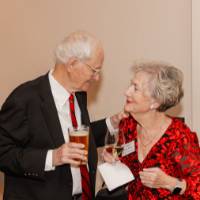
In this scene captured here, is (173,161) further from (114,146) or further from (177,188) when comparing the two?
(114,146)

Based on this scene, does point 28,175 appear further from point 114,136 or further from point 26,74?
point 26,74

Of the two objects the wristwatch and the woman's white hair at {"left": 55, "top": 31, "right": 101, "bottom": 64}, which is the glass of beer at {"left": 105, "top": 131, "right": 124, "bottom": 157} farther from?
the woman's white hair at {"left": 55, "top": 31, "right": 101, "bottom": 64}

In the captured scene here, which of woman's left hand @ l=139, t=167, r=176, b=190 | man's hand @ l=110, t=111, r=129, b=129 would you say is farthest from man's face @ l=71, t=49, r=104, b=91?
woman's left hand @ l=139, t=167, r=176, b=190

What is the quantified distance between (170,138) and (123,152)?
0.33 meters

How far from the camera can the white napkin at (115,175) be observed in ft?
7.12

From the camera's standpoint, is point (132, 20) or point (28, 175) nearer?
point (28, 175)

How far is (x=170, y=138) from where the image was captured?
2174 millimetres

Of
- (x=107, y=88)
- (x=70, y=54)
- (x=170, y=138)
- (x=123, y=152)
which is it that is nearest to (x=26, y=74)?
(x=107, y=88)

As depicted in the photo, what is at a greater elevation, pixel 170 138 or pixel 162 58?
pixel 162 58

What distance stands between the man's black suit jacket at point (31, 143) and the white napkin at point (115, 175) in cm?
27

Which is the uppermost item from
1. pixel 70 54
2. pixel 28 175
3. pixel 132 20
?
pixel 132 20

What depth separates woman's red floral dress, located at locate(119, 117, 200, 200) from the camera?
2064mm

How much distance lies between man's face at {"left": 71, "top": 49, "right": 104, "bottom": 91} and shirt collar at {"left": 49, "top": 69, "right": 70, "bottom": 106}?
0.07 m

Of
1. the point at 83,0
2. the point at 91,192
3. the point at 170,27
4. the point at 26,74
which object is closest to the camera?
the point at 91,192
